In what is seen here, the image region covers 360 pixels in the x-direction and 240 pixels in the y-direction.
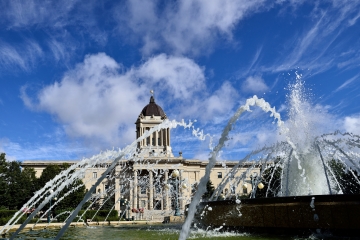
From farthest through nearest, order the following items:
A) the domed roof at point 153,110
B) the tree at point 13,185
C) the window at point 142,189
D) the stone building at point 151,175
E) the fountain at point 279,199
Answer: the domed roof at point 153,110 → the window at point 142,189 → the stone building at point 151,175 → the tree at point 13,185 → the fountain at point 279,199

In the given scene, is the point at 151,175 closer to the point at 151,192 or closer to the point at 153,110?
the point at 151,192

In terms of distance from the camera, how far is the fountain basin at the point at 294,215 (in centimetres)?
879

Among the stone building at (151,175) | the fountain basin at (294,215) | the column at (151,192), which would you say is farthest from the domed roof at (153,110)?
the fountain basin at (294,215)

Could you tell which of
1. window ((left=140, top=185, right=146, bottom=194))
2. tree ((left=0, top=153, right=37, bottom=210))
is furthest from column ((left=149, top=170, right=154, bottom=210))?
tree ((left=0, top=153, right=37, bottom=210))

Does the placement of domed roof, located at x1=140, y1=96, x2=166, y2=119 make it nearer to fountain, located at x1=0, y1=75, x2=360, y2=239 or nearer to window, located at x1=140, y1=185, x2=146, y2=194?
window, located at x1=140, y1=185, x2=146, y2=194

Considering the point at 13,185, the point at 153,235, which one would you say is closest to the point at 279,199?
the point at 153,235

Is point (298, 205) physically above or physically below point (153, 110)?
below

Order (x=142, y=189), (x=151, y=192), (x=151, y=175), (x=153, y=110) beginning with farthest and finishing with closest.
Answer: (x=153, y=110) < (x=142, y=189) < (x=151, y=192) < (x=151, y=175)

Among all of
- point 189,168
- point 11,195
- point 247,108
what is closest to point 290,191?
point 247,108

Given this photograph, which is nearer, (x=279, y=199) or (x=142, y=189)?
(x=279, y=199)

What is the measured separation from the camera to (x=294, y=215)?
32.0 ft

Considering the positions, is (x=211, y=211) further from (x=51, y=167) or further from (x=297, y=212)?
(x=51, y=167)

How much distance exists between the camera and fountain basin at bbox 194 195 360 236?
8.79m

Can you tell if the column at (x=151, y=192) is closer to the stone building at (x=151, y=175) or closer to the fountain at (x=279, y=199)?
the stone building at (x=151, y=175)
